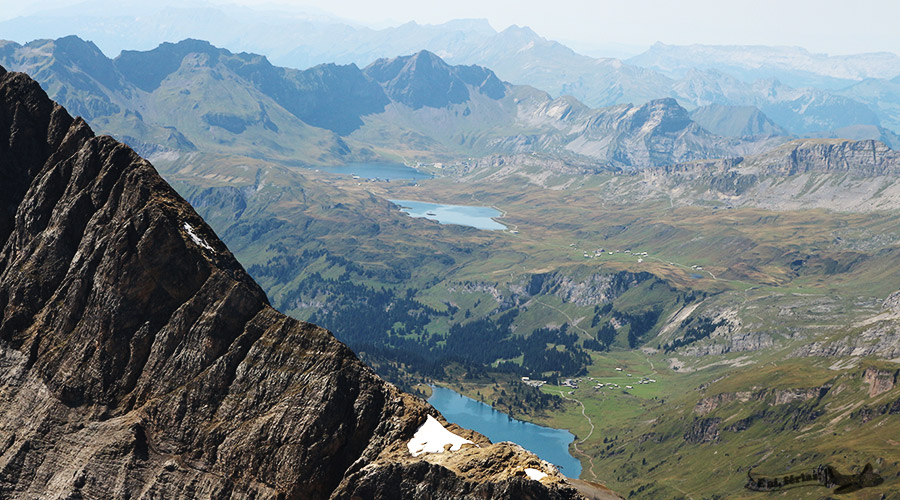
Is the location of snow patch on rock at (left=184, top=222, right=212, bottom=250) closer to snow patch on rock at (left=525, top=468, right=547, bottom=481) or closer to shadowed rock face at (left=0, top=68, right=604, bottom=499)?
shadowed rock face at (left=0, top=68, right=604, bottom=499)

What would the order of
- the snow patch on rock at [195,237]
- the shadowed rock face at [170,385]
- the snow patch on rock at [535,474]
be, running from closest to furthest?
the snow patch on rock at [535,474]
the shadowed rock face at [170,385]
the snow patch on rock at [195,237]

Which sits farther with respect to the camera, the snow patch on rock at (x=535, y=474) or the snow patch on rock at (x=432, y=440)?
the snow patch on rock at (x=432, y=440)

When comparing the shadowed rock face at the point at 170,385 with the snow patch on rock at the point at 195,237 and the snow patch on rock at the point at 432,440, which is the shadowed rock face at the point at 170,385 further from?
the snow patch on rock at the point at 432,440

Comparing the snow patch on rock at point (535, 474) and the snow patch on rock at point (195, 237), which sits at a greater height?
the snow patch on rock at point (195, 237)

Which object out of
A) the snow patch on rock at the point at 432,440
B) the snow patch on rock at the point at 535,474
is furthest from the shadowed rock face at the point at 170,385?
the snow patch on rock at the point at 432,440

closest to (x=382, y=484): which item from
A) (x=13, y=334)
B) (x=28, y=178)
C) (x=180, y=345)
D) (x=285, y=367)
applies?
(x=285, y=367)

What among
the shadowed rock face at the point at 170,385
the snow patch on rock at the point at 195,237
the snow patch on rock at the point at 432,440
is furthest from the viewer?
the snow patch on rock at the point at 195,237
